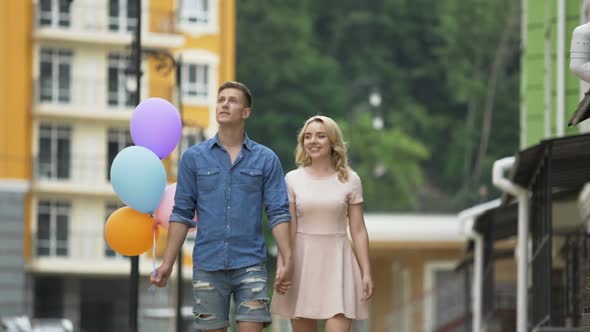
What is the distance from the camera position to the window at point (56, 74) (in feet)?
213

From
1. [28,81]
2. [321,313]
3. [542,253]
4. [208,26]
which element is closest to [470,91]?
[208,26]

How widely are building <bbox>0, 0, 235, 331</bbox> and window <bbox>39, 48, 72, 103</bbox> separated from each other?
33 millimetres

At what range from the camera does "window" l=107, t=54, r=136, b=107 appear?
6562 cm

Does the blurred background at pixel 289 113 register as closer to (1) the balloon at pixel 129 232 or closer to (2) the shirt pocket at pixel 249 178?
(1) the balloon at pixel 129 232

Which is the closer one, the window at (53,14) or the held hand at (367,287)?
the held hand at (367,287)


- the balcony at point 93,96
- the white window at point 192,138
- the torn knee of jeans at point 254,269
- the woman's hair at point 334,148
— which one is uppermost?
the balcony at point 93,96

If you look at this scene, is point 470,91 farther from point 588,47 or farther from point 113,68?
point 588,47

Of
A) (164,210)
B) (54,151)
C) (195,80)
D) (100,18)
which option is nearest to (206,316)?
(164,210)

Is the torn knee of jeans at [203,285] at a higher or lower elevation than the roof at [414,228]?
higher

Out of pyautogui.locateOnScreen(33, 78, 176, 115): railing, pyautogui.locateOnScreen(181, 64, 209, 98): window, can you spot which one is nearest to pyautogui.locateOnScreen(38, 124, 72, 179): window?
pyautogui.locateOnScreen(33, 78, 176, 115): railing

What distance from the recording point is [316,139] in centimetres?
1180

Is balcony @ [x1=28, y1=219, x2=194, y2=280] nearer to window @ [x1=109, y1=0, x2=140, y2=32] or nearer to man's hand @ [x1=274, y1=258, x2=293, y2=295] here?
window @ [x1=109, y1=0, x2=140, y2=32]

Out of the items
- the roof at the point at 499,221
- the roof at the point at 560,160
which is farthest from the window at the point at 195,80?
the roof at the point at 560,160

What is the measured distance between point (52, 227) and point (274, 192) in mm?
53411
